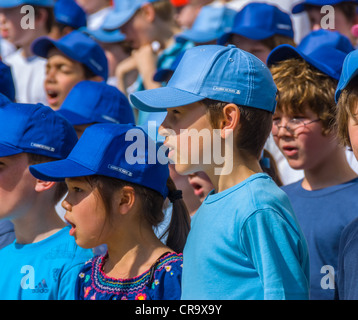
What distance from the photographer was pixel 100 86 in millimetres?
4484

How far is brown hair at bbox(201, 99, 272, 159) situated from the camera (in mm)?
2658

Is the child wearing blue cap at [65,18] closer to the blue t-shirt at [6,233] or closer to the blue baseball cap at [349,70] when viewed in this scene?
the blue t-shirt at [6,233]

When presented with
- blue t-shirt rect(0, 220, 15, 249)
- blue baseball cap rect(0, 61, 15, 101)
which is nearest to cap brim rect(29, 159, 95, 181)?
blue t-shirt rect(0, 220, 15, 249)

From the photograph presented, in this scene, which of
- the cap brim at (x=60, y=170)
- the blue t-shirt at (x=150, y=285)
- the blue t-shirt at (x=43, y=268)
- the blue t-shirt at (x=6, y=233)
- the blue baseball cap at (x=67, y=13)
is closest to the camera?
the blue t-shirt at (x=150, y=285)

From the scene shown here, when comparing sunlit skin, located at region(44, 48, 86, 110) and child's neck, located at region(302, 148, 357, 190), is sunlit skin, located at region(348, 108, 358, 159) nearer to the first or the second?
child's neck, located at region(302, 148, 357, 190)

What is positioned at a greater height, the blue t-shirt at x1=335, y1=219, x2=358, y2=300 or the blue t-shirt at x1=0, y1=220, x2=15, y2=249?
the blue t-shirt at x1=0, y1=220, x2=15, y2=249

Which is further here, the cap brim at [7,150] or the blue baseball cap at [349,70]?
the cap brim at [7,150]

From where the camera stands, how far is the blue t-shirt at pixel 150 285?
2.77 meters

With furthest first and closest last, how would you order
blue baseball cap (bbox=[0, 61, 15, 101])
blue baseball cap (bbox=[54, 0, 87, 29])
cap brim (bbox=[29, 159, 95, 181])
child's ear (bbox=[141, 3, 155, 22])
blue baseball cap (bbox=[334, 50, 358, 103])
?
child's ear (bbox=[141, 3, 155, 22]) → blue baseball cap (bbox=[54, 0, 87, 29]) → blue baseball cap (bbox=[0, 61, 15, 101]) → cap brim (bbox=[29, 159, 95, 181]) → blue baseball cap (bbox=[334, 50, 358, 103])

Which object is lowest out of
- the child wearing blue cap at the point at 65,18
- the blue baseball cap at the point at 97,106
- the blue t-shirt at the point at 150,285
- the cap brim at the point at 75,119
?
the blue t-shirt at the point at 150,285

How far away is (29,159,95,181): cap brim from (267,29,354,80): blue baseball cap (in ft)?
4.38

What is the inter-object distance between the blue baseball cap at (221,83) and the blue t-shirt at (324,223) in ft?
2.75

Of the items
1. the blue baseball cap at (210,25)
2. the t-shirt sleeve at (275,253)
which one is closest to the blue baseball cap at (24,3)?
the blue baseball cap at (210,25)

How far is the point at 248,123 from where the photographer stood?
2.66 m
